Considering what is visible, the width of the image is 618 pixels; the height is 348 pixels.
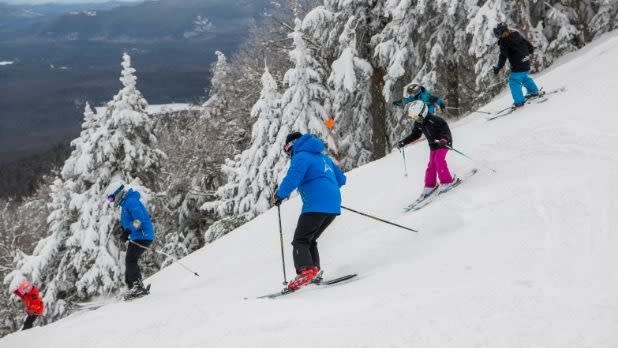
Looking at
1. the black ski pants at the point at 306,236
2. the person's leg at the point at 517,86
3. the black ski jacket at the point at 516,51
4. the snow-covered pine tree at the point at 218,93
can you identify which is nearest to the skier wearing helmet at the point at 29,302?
the black ski pants at the point at 306,236

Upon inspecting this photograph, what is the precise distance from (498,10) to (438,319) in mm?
12348

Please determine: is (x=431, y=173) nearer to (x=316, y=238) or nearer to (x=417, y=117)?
(x=417, y=117)

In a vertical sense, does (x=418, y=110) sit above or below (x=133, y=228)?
above

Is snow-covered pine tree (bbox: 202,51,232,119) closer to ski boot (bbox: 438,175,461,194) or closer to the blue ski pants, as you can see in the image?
the blue ski pants

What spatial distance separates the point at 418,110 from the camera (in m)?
8.40

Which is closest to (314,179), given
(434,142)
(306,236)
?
(306,236)

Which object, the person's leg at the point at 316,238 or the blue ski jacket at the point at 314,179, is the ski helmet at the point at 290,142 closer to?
the blue ski jacket at the point at 314,179

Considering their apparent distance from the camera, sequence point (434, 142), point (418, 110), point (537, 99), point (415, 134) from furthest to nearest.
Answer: point (537, 99) → point (415, 134) → point (418, 110) → point (434, 142)

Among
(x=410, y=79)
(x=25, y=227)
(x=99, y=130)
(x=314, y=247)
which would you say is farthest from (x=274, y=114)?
(x=25, y=227)

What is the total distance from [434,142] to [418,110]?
581mm

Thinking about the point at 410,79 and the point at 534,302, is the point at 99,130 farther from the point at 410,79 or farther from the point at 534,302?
the point at 534,302

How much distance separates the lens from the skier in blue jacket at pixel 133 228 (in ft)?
29.6

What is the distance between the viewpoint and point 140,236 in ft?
29.9

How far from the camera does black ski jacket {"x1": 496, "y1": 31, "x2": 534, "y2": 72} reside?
10.7 meters
